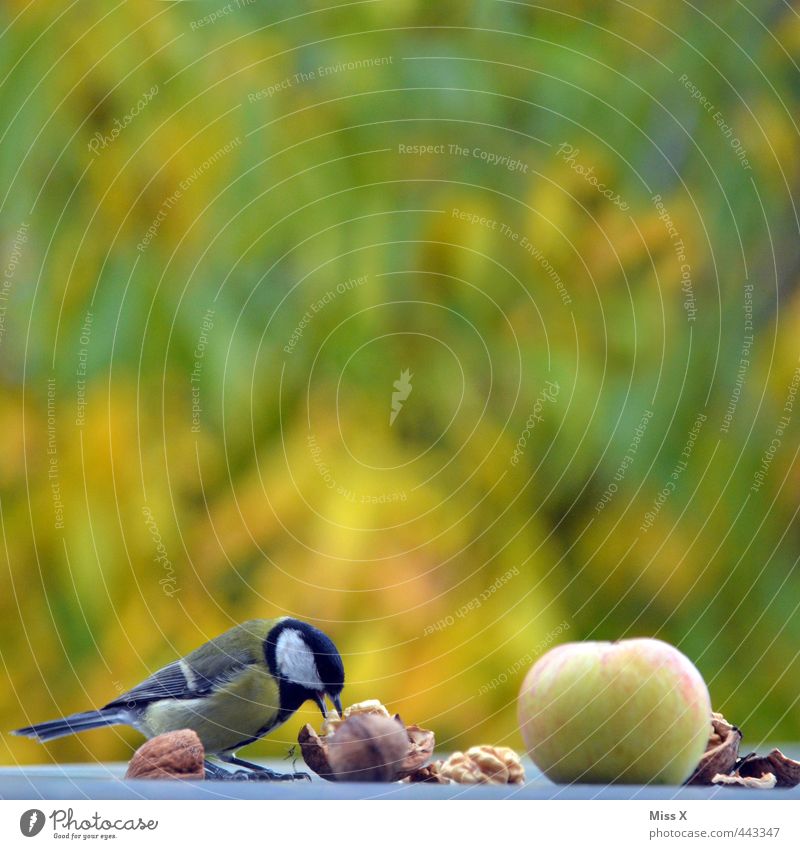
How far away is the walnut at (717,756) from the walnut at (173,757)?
11.0 inches

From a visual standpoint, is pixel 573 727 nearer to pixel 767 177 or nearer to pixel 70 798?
pixel 70 798

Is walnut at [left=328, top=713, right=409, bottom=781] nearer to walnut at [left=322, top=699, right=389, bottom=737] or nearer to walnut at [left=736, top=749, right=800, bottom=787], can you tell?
walnut at [left=322, top=699, right=389, bottom=737]

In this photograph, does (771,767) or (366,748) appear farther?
(771,767)

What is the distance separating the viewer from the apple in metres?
0.59

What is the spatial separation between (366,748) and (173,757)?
0.10m

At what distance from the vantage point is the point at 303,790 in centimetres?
59

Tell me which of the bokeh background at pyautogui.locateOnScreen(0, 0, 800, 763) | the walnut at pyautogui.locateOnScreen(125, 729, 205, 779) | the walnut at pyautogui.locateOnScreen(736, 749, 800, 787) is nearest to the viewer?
the walnut at pyautogui.locateOnScreen(125, 729, 205, 779)

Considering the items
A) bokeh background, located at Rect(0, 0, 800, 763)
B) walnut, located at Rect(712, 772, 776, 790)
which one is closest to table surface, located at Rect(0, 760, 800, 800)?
walnut, located at Rect(712, 772, 776, 790)

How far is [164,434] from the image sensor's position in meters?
0.98

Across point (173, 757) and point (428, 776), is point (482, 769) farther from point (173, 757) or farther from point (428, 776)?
point (173, 757)

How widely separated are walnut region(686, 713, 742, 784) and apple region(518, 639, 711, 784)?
0.03 meters

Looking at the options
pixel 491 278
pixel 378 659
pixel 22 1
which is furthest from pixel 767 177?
pixel 22 1

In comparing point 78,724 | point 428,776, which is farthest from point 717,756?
point 78,724

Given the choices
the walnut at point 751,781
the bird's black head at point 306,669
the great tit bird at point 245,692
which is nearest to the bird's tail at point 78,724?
the great tit bird at point 245,692
